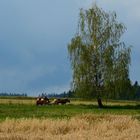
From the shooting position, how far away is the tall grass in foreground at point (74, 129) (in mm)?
21844

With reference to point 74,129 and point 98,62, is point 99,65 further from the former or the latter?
point 74,129

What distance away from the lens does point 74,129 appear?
83.8 feet

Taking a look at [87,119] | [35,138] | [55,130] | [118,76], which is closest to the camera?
[35,138]

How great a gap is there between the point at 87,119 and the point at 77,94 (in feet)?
137

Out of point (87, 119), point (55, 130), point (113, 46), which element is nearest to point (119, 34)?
point (113, 46)

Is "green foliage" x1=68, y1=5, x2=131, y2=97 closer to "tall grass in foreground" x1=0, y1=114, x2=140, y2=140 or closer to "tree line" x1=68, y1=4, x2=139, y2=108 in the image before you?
"tree line" x1=68, y1=4, x2=139, y2=108

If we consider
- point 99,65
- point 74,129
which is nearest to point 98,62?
point 99,65

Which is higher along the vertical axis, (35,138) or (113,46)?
(113,46)

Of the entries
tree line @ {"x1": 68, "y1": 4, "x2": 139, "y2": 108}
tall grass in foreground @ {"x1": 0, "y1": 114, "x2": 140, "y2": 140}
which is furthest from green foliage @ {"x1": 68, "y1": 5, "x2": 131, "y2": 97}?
tall grass in foreground @ {"x1": 0, "y1": 114, "x2": 140, "y2": 140}

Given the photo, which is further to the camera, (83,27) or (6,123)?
(83,27)

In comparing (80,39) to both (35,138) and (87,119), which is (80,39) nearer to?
(87,119)

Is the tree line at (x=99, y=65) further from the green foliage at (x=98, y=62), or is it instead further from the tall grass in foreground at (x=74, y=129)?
the tall grass in foreground at (x=74, y=129)

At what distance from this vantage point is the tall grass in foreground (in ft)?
71.7

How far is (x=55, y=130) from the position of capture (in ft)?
80.8
